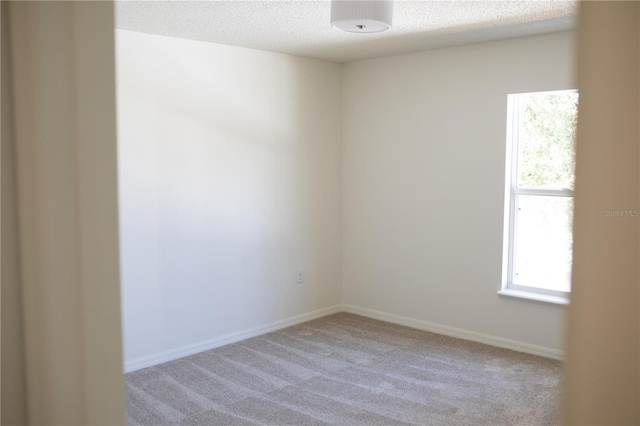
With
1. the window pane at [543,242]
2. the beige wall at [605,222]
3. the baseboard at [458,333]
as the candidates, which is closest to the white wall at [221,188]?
the baseboard at [458,333]

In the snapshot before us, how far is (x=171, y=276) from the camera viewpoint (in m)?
4.77

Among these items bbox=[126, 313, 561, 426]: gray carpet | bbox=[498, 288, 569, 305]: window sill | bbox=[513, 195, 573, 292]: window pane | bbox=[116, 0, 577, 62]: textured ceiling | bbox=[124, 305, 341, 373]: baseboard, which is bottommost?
bbox=[126, 313, 561, 426]: gray carpet

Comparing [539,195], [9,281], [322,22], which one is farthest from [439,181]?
[9,281]

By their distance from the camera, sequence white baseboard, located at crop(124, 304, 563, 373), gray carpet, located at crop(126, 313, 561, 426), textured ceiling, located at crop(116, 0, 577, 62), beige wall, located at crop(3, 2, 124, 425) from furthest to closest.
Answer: white baseboard, located at crop(124, 304, 563, 373), textured ceiling, located at crop(116, 0, 577, 62), gray carpet, located at crop(126, 313, 561, 426), beige wall, located at crop(3, 2, 124, 425)

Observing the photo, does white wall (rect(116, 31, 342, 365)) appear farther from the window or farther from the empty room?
the window

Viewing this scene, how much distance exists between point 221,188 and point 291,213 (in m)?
0.84

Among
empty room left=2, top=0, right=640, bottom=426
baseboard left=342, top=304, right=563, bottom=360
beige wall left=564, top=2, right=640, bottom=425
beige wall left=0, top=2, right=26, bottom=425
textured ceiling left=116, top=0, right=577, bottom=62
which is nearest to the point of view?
beige wall left=564, top=2, right=640, bottom=425

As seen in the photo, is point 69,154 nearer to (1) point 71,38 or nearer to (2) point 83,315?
(1) point 71,38

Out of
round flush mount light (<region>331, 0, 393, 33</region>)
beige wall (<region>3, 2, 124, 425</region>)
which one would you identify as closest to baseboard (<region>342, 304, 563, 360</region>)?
round flush mount light (<region>331, 0, 393, 33</region>)

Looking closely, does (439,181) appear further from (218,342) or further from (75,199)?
(75,199)

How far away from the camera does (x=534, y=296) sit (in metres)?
4.87

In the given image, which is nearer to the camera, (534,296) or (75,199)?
(75,199)

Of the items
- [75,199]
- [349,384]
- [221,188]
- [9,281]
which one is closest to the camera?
[75,199]

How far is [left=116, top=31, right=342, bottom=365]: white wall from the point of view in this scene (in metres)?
4.52
